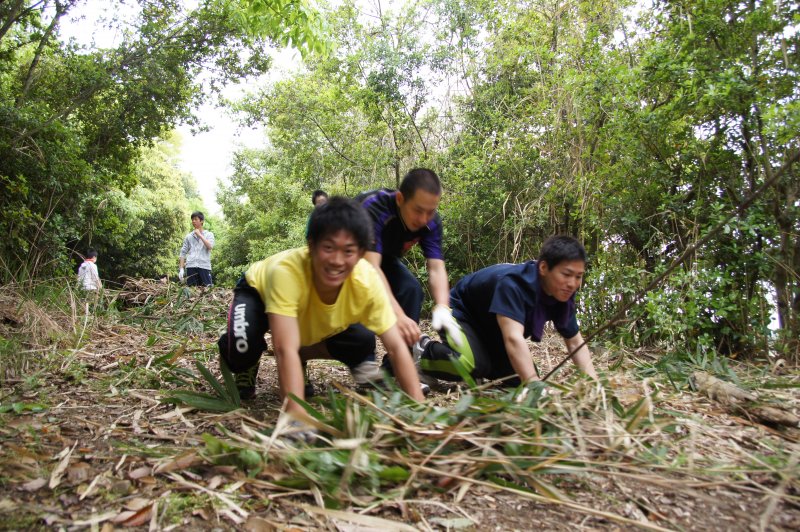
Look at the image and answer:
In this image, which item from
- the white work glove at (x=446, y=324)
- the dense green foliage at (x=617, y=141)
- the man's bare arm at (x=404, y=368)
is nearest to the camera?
the man's bare arm at (x=404, y=368)

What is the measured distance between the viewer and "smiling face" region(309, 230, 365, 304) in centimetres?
186

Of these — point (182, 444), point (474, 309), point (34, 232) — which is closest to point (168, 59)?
point (34, 232)

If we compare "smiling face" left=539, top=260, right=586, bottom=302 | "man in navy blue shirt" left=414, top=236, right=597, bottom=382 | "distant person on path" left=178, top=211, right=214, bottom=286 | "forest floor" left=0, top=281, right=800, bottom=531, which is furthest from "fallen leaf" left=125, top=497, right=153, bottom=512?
"distant person on path" left=178, top=211, right=214, bottom=286

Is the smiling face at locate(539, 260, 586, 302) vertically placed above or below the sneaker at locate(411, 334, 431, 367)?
above

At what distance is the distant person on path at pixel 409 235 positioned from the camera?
261 cm

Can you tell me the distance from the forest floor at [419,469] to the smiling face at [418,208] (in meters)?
0.96

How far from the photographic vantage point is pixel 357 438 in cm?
147

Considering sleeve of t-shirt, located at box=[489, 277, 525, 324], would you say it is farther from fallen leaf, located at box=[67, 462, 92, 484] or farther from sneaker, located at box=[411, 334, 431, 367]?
fallen leaf, located at box=[67, 462, 92, 484]

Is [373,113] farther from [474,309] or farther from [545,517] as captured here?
[545,517]

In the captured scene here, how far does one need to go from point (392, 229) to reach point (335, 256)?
110 cm

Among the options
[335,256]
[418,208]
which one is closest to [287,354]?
[335,256]

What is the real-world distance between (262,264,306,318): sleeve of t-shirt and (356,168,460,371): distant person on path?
0.61 m

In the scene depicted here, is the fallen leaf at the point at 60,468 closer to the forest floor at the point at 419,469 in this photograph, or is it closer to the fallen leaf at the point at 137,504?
the forest floor at the point at 419,469

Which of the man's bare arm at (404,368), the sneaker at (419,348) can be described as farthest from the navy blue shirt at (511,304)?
the man's bare arm at (404,368)
